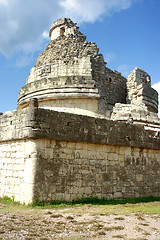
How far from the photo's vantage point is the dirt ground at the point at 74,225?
14.7 ft

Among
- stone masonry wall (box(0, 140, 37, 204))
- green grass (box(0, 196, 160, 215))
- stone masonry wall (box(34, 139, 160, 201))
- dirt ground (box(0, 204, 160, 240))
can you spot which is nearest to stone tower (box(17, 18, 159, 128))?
stone masonry wall (box(34, 139, 160, 201))

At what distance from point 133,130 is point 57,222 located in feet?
17.2

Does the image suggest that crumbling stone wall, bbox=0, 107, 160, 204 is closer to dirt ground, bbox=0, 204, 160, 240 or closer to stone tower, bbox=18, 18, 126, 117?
dirt ground, bbox=0, 204, 160, 240

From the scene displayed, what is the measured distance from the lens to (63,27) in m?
18.3

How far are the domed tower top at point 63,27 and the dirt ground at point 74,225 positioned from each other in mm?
14120

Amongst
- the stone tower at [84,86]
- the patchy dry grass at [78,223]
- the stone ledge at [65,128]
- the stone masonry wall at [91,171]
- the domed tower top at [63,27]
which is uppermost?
the domed tower top at [63,27]

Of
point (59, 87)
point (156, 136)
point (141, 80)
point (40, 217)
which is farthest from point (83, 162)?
point (141, 80)

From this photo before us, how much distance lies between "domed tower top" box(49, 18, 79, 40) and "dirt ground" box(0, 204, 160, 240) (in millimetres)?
14120

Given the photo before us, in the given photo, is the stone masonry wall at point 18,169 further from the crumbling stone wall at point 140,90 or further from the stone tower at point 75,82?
the crumbling stone wall at point 140,90

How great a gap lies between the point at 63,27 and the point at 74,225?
1610cm

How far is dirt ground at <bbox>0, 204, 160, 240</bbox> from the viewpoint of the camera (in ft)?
14.7

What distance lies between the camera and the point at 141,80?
16.2 meters

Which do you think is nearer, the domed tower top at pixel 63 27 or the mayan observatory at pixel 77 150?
the mayan observatory at pixel 77 150

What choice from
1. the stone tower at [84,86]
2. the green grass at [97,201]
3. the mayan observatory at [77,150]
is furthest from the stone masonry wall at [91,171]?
the stone tower at [84,86]
